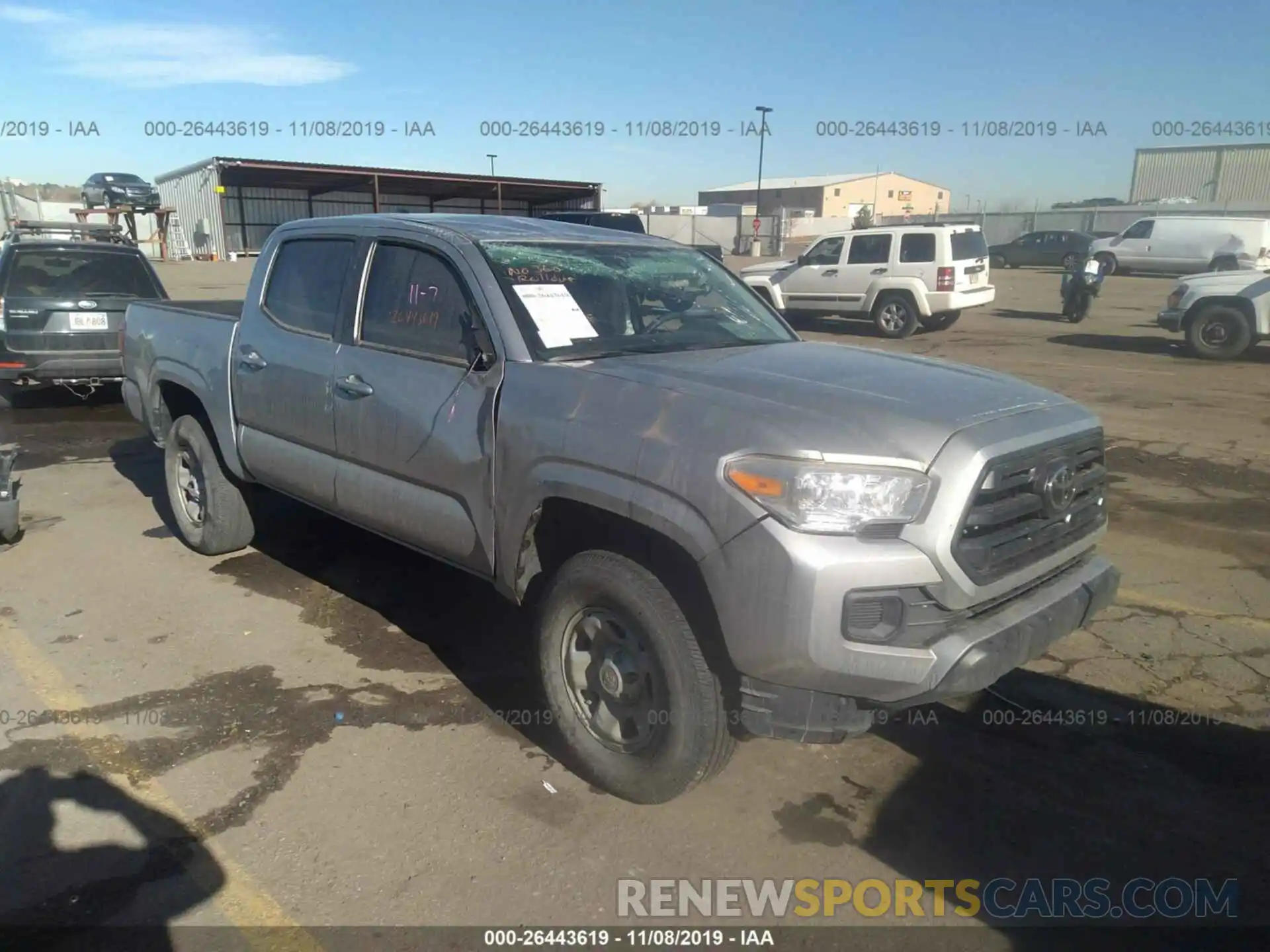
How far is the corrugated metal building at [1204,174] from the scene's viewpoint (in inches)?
1972

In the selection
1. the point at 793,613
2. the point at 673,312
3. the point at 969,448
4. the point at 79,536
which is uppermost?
the point at 673,312

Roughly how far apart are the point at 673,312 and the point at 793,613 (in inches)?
72.2

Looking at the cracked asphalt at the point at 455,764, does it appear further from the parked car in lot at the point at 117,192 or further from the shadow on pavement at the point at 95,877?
the parked car in lot at the point at 117,192

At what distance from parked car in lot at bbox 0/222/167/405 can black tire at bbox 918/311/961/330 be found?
41.4 ft

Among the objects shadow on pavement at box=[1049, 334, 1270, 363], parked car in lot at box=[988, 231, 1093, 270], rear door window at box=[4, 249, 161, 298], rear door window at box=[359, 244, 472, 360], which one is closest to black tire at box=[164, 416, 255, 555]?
rear door window at box=[359, 244, 472, 360]

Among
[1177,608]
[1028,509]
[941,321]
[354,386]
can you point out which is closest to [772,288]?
[941,321]

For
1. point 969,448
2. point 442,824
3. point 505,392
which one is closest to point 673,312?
point 505,392

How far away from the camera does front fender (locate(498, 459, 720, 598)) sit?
270 centimetres

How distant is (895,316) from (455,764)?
14.9 meters

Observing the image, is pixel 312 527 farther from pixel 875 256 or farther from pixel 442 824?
pixel 875 256

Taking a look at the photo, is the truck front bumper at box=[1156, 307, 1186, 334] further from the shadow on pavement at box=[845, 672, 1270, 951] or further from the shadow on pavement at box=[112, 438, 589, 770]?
the shadow on pavement at box=[112, 438, 589, 770]

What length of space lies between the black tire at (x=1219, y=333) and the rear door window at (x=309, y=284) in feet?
43.5

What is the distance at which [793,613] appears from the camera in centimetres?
253

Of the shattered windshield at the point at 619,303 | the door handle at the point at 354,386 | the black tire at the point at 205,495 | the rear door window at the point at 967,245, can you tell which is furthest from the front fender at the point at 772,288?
the door handle at the point at 354,386
